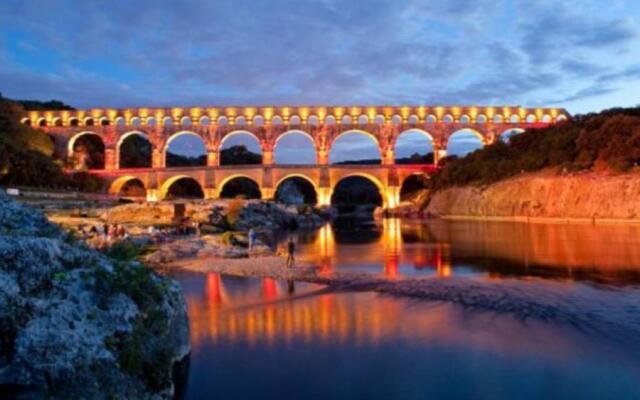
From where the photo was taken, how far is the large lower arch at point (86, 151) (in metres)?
85.0

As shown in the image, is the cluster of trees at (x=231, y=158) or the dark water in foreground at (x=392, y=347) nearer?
the dark water in foreground at (x=392, y=347)

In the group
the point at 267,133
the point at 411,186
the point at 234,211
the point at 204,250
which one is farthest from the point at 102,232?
the point at 411,186

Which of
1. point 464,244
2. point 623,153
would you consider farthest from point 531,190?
point 464,244

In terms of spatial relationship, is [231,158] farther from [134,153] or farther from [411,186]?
[411,186]

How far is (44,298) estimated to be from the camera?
226 inches

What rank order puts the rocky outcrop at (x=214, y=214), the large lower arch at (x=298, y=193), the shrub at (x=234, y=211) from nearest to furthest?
the rocky outcrop at (x=214, y=214), the shrub at (x=234, y=211), the large lower arch at (x=298, y=193)

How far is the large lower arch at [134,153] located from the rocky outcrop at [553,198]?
58.0m

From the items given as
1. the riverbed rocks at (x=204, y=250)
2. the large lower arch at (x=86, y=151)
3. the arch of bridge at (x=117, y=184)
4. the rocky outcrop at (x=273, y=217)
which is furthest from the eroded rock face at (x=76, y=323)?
the large lower arch at (x=86, y=151)

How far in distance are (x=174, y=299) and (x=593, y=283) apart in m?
12.4

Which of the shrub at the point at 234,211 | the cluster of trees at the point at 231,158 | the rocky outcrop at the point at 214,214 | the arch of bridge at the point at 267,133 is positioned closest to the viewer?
the rocky outcrop at the point at 214,214

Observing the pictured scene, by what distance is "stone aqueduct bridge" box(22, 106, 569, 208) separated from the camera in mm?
80625

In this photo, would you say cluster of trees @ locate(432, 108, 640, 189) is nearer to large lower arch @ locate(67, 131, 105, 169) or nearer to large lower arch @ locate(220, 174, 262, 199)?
large lower arch @ locate(220, 174, 262, 199)

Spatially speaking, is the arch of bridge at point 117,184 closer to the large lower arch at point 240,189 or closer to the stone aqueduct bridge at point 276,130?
the stone aqueduct bridge at point 276,130

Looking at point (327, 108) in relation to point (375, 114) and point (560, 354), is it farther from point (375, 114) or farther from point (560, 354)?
point (560, 354)
